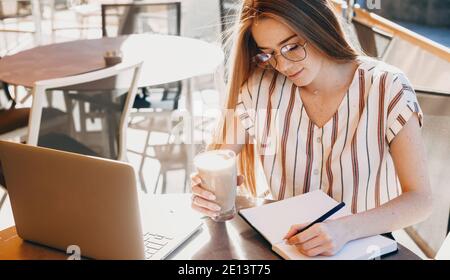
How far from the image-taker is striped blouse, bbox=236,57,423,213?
1.35 metres

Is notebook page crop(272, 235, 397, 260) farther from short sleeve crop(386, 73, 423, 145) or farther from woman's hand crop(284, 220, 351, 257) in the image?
short sleeve crop(386, 73, 423, 145)

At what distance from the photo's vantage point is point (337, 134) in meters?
1.41

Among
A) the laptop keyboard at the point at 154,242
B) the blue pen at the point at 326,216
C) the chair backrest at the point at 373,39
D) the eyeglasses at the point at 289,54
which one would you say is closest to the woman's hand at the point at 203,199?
the laptop keyboard at the point at 154,242

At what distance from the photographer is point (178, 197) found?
1315 mm

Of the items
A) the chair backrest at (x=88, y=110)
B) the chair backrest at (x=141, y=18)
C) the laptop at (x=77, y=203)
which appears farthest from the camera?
the chair backrest at (x=141, y=18)

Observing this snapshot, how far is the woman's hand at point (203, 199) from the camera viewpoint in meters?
1.14

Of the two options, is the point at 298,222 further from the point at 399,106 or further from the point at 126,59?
the point at 126,59

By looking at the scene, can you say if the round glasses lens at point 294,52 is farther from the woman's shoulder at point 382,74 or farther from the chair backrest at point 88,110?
the chair backrest at point 88,110

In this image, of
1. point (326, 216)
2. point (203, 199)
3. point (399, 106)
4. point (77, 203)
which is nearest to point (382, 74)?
point (399, 106)

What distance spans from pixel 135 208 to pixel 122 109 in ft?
4.28

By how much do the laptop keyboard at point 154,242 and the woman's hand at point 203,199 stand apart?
0.36 feet

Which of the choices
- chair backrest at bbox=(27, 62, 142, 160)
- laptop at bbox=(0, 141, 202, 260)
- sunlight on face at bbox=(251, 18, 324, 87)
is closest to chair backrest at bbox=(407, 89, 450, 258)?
sunlight on face at bbox=(251, 18, 324, 87)

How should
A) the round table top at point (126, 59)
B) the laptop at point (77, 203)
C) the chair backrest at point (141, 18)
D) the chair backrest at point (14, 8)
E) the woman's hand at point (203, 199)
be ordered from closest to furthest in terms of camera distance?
the laptop at point (77, 203) → the woman's hand at point (203, 199) → the round table top at point (126, 59) → the chair backrest at point (141, 18) → the chair backrest at point (14, 8)

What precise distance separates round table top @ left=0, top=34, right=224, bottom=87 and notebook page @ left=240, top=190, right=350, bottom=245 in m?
1.39
